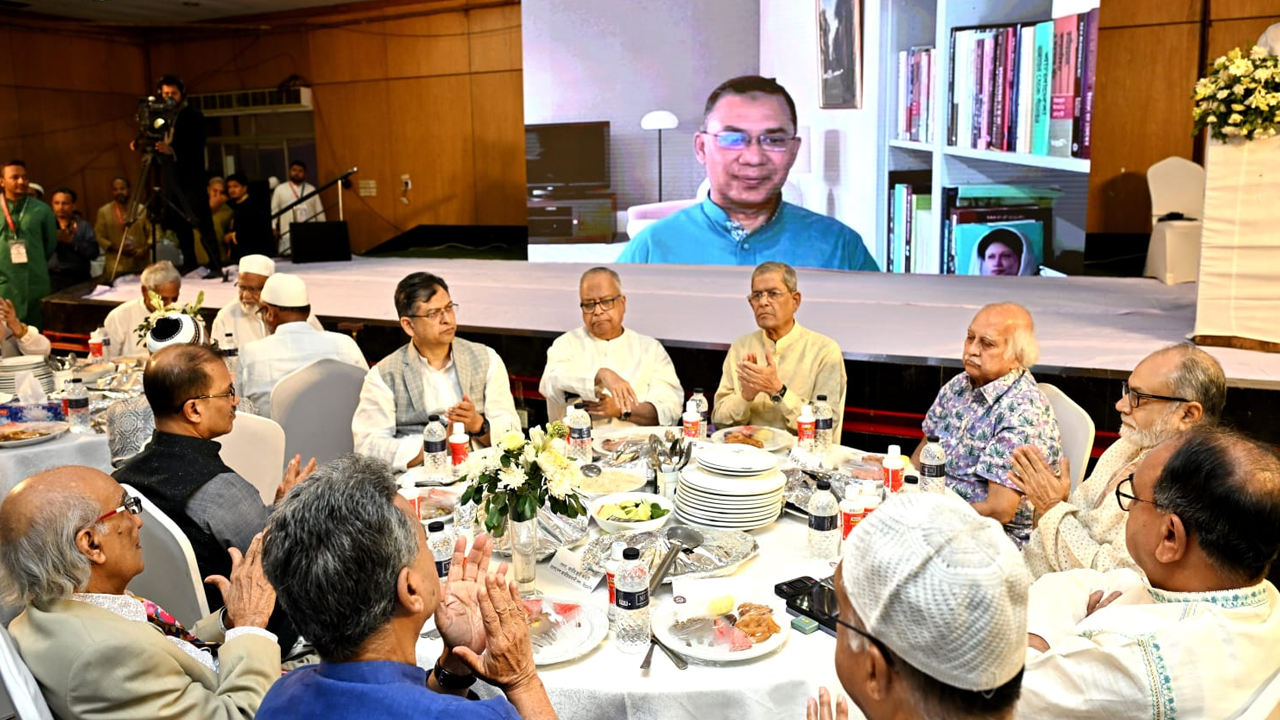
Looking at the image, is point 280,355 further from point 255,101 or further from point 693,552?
point 255,101

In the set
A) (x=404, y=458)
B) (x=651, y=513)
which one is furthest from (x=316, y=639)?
(x=404, y=458)

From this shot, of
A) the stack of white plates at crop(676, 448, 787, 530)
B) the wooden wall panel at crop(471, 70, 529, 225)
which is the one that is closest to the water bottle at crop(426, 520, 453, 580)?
the stack of white plates at crop(676, 448, 787, 530)

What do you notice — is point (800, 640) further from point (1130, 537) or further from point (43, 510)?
point (43, 510)

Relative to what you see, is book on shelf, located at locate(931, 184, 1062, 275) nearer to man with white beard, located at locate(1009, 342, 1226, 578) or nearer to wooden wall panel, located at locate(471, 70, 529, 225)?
man with white beard, located at locate(1009, 342, 1226, 578)

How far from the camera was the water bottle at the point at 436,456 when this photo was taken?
2.81m

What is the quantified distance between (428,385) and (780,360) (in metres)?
1.48

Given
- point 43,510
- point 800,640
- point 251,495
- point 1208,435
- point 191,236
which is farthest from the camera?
point 191,236

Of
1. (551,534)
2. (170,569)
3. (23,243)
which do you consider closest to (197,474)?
(170,569)

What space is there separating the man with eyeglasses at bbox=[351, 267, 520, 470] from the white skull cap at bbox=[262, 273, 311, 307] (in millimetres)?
855

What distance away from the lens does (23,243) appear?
767 centimetres

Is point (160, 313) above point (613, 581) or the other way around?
above

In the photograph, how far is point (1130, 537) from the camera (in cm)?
167

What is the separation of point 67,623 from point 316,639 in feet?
2.03

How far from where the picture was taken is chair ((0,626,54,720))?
4.87 feet
